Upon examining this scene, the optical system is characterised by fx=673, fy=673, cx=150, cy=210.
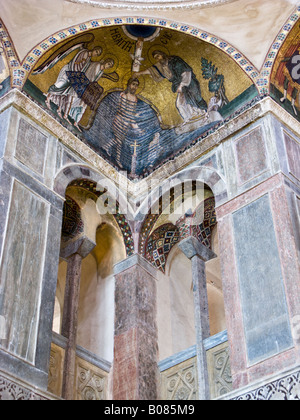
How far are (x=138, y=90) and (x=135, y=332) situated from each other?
4.58 meters

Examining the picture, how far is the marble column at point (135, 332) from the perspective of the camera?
9898mm

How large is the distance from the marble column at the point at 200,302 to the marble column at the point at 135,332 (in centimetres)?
85

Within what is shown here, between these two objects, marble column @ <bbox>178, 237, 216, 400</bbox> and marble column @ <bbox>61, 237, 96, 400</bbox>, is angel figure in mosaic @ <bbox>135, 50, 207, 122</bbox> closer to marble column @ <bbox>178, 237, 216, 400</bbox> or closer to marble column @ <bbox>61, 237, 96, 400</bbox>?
marble column @ <bbox>178, 237, 216, 400</bbox>

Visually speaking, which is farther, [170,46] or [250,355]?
[170,46]

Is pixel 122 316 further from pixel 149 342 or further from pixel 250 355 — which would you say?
pixel 250 355

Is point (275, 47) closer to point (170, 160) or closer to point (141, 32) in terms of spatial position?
point (141, 32)

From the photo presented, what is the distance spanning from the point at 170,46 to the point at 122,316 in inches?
187

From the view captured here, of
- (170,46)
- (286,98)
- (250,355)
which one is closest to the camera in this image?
(250,355)

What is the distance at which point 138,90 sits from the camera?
1239cm

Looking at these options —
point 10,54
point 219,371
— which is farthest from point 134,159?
point 219,371

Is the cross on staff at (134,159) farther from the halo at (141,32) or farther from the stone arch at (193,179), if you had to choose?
the halo at (141,32)

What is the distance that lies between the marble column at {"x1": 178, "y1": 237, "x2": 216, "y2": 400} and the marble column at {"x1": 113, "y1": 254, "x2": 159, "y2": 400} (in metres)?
0.85

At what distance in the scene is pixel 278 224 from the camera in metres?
9.14

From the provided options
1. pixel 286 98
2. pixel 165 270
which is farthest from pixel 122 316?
pixel 286 98
